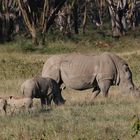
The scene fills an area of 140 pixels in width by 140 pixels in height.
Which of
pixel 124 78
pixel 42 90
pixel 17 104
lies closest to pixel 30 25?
pixel 124 78

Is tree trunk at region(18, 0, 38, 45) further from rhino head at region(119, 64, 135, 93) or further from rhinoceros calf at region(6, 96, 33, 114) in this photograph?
rhinoceros calf at region(6, 96, 33, 114)

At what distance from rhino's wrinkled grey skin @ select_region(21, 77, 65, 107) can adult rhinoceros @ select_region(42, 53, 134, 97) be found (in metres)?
1.60

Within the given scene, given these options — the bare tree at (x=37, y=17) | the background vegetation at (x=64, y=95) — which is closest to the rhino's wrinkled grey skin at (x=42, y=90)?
the background vegetation at (x=64, y=95)

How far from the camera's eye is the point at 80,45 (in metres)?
36.8

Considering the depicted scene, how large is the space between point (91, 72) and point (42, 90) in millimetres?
2223

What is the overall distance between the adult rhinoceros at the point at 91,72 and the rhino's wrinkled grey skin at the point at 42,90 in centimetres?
160

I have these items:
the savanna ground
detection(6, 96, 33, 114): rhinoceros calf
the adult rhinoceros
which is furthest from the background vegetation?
the adult rhinoceros

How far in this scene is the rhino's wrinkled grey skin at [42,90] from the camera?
14438 mm

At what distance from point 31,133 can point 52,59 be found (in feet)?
22.1

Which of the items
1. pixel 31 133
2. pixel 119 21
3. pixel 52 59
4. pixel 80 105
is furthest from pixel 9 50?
pixel 31 133

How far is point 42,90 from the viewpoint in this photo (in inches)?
577

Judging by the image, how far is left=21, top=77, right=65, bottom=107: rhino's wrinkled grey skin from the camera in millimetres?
14438

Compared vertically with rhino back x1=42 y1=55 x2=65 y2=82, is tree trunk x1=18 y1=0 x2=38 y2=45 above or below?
below

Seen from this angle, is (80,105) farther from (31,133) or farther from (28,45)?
(28,45)
